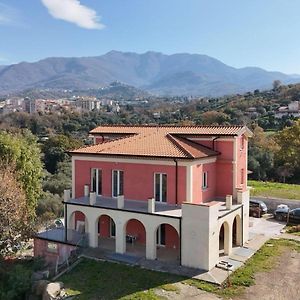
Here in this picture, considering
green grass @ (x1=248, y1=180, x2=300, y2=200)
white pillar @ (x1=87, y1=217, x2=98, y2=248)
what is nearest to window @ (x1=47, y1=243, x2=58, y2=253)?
white pillar @ (x1=87, y1=217, x2=98, y2=248)

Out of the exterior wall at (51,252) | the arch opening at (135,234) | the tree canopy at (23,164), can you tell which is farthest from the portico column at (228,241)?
the tree canopy at (23,164)

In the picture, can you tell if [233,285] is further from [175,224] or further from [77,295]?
[77,295]

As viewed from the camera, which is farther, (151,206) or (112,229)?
(112,229)

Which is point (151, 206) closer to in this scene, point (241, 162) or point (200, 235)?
point (200, 235)

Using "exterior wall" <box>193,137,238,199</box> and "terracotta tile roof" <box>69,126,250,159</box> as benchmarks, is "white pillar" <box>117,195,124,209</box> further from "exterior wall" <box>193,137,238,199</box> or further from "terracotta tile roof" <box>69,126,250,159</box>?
"exterior wall" <box>193,137,238,199</box>

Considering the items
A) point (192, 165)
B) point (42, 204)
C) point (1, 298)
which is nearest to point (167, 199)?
point (192, 165)

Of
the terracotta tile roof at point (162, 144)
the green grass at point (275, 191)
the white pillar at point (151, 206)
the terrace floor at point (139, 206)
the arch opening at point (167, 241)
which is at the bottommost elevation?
the arch opening at point (167, 241)

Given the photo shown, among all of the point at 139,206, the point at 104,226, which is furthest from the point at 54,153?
the point at 139,206

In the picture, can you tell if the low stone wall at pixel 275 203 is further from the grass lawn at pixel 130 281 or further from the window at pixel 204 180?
the grass lawn at pixel 130 281
